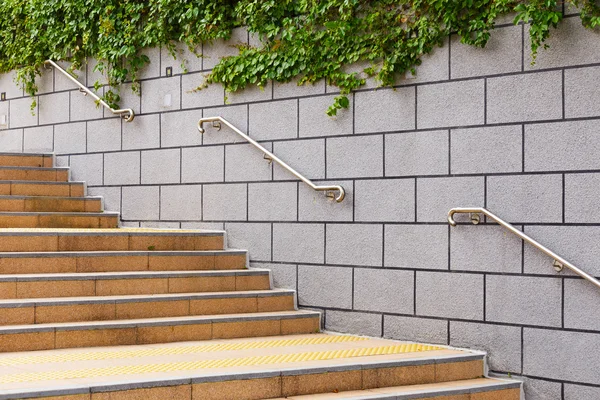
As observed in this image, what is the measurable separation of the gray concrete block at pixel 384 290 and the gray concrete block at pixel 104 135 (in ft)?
10.3

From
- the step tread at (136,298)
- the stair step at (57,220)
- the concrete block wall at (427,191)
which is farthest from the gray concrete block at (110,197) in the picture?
the step tread at (136,298)

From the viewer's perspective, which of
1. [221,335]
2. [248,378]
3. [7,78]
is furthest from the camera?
[7,78]

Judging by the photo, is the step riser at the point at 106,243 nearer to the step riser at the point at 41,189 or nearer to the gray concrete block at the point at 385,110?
the step riser at the point at 41,189

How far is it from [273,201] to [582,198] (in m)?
2.65

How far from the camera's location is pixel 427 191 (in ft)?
21.1

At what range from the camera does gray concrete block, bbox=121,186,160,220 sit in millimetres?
8484

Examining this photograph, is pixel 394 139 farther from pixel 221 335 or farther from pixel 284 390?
pixel 284 390

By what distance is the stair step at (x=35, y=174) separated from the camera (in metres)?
8.71

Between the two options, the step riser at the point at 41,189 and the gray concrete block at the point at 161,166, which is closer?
the gray concrete block at the point at 161,166

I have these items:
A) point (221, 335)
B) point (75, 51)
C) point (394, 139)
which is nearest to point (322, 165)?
point (394, 139)

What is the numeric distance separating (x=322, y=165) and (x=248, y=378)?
250 cm

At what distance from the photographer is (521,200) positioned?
19.4 feet

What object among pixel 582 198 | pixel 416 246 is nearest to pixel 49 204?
pixel 416 246

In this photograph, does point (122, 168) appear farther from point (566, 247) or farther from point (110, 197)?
point (566, 247)
